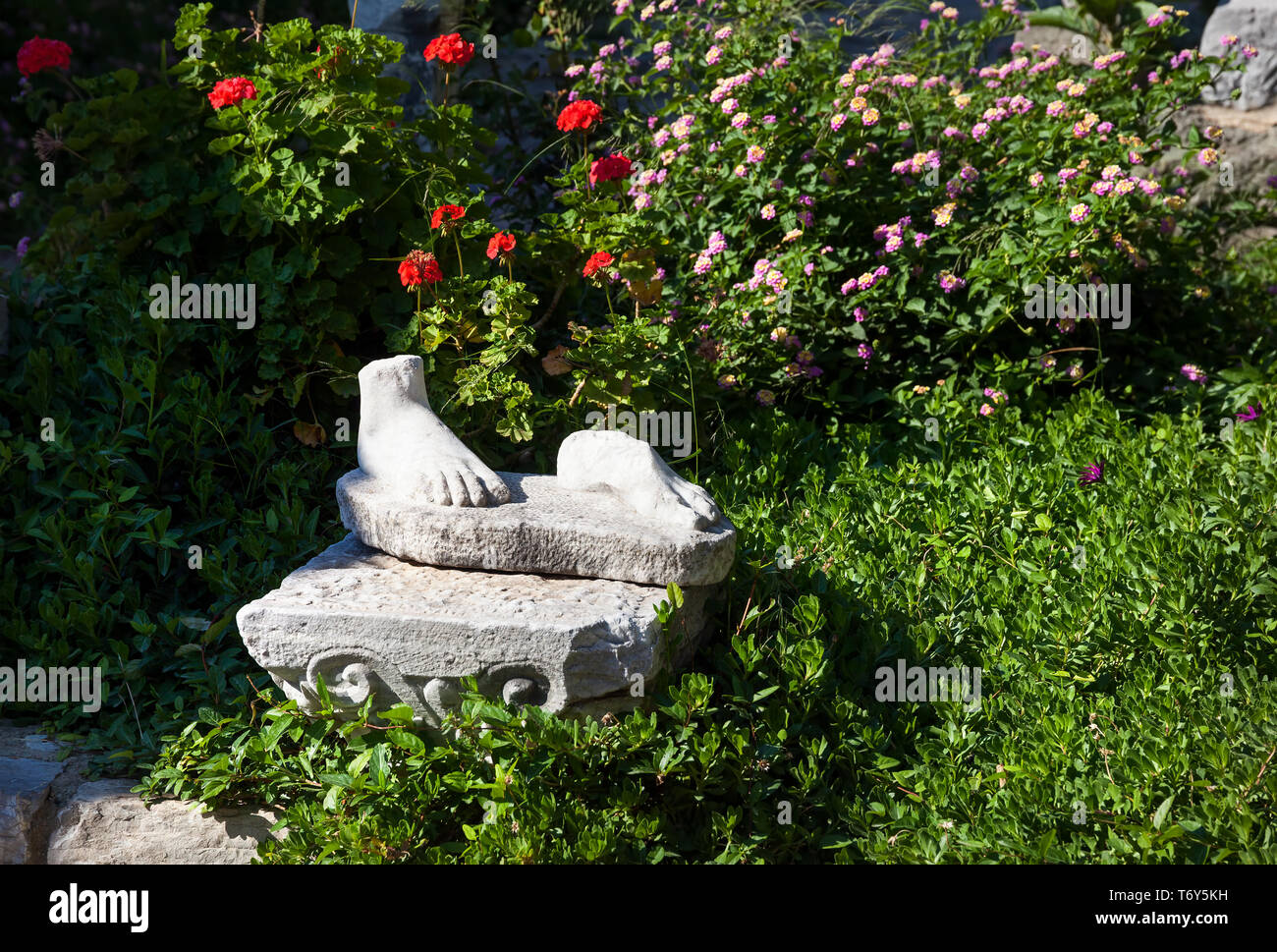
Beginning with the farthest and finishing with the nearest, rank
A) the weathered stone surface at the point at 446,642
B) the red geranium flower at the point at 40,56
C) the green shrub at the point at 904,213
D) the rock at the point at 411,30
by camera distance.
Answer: the rock at the point at 411,30 → the green shrub at the point at 904,213 → the red geranium flower at the point at 40,56 → the weathered stone surface at the point at 446,642

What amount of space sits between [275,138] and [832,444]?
2351 millimetres

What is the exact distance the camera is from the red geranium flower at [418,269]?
12.1 ft

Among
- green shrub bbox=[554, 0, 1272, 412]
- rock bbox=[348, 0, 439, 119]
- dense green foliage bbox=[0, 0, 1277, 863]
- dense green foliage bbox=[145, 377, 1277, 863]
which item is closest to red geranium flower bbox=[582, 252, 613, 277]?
dense green foliage bbox=[0, 0, 1277, 863]

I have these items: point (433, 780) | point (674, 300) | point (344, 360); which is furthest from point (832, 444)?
point (433, 780)

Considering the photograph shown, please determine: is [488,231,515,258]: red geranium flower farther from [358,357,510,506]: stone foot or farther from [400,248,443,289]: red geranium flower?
[358,357,510,506]: stone foot

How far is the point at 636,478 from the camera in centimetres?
313

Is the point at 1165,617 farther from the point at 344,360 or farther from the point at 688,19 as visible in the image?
the point at 688,19

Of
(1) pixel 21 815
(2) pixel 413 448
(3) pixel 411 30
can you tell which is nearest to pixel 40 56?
(2) pixel 413 448

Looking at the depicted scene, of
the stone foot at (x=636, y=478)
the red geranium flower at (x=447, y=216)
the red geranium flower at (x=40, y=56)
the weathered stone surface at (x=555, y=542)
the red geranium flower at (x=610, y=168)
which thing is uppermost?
the red geranium flower at (x=40, y=56)

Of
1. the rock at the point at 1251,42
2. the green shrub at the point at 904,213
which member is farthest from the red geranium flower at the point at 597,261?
the rock at the point at 1251,42

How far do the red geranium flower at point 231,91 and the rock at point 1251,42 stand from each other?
5.61m

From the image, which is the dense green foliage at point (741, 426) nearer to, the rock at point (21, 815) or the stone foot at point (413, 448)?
the rock at point (21, 815)

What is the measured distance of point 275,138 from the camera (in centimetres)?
406

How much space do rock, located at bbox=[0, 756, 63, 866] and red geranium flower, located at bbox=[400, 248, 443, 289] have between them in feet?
5.88
